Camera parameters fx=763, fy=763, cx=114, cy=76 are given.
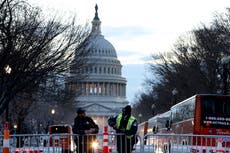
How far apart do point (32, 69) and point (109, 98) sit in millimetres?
130739

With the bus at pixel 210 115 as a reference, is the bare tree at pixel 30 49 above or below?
above

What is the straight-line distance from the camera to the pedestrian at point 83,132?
21.6 meters

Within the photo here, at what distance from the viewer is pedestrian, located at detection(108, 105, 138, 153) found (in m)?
20.3

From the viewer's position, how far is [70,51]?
45219 mm

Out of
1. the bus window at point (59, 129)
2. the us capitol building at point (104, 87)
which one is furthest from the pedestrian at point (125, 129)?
the us capitol building at point (104, 87)

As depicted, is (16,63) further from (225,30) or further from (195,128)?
(225,30)

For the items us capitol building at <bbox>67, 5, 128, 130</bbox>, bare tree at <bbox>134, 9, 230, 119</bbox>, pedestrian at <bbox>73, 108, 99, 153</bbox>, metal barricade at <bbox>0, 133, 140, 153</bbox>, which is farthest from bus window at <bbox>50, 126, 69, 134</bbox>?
us capitol building at <bbox>67, 5, 128, 130</bbox>

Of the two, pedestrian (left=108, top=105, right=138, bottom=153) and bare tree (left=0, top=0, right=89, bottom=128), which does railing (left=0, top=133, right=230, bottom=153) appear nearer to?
pedestrian (left=108, top=105, right=138, bottom=153)

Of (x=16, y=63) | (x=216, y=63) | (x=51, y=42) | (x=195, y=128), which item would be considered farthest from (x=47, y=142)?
(x=216, y=63)

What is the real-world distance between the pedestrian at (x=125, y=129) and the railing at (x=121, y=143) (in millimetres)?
55

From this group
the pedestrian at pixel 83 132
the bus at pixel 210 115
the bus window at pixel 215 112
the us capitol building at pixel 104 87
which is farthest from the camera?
the us capitol building at pixel 104 87

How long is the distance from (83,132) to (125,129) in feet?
5.40

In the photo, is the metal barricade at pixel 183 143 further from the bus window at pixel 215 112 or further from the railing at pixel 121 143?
the bus window at pixel 215 112

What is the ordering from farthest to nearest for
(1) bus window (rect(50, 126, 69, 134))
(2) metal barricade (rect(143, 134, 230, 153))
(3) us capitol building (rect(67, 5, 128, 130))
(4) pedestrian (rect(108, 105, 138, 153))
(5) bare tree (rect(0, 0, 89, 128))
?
(3) us capitol building (rect(67, 5, 128, 130)), (1) bus window (rect(50, 126, 69, 134)), (5) bare tree (rect(0, 0, 89, 128)), (2) metal barricade (rect(143, 134, 230, 153)), (4) pedestrian (rect(108, 105, 138, 153))
